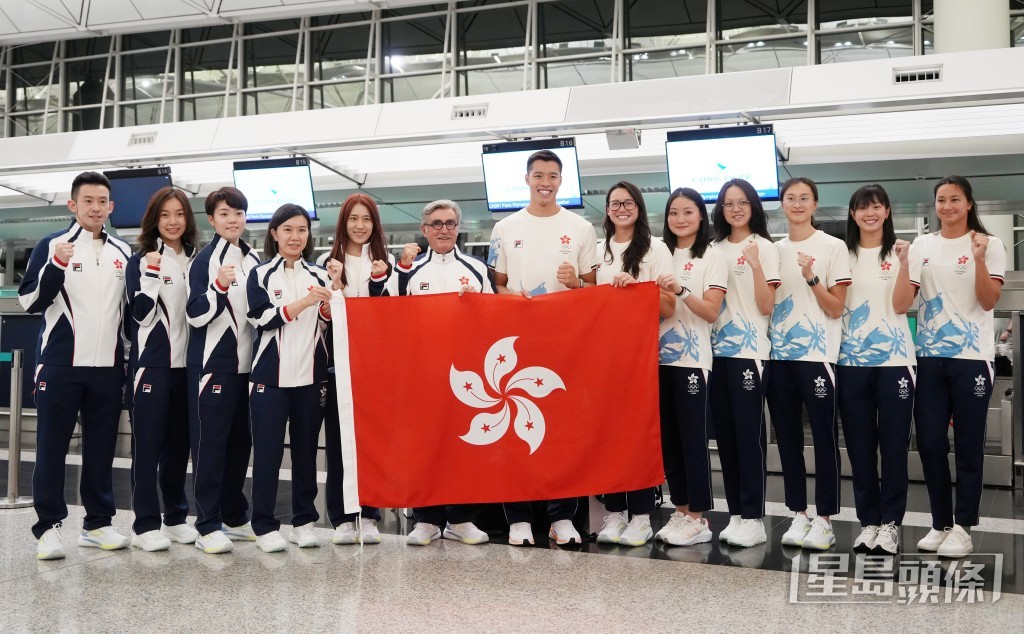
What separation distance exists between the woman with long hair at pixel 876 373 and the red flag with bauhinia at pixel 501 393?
0.93m

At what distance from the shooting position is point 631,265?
4.40 meters

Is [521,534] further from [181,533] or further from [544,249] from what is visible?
[181,533]

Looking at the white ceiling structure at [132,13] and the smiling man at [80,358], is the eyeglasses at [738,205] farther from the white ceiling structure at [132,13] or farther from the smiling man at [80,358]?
the white ceiling structure at [132,13]

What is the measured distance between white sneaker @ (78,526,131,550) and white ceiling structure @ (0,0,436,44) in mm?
10324

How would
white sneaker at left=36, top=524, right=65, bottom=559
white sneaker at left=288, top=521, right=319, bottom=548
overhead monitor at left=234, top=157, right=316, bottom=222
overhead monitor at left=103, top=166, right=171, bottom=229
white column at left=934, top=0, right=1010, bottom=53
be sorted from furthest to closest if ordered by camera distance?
white column at left=934, top=0, right=1010, bottom=53
overhead monitor at left=103, top=166, right=171, bottom=229
overhead monitor at left=234, top=157, right=316, bottom=222
white sneaker at left=288, top=521, right=319, bottom=548
white sneaker at left=36, top=524, right=65, bottom=559

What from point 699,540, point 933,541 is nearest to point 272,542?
point 699,540

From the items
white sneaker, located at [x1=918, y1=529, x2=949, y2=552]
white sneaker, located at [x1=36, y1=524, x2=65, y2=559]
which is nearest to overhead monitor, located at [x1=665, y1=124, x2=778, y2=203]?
white sneaker, located at [x1=918, y1=529, x2=949, y2=552]

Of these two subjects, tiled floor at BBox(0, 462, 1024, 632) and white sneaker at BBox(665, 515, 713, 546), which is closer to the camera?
tiled floor at BBox(0, 462, 1024, 632)

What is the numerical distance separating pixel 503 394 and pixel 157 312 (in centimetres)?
172

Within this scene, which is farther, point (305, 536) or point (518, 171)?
point (518, 171)

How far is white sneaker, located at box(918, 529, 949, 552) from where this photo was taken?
13.8ft

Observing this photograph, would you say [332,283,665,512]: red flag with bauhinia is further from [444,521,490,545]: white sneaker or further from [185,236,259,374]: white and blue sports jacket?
[185,236,259,374]: white and blue sports jacket

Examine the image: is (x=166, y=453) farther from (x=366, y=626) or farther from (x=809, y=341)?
(x=809, y=341)

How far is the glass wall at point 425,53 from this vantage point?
11977mm
